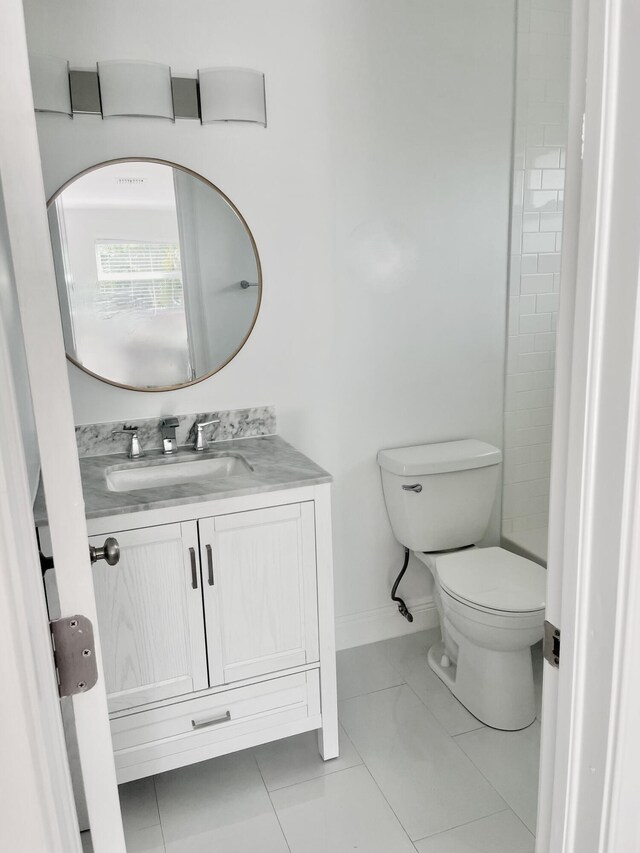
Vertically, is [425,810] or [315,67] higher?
[315,67]

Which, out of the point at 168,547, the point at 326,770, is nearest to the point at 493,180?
the point at 168,547

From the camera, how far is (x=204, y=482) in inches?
74.3

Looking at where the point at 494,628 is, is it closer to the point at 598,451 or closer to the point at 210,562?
the point at 210,562

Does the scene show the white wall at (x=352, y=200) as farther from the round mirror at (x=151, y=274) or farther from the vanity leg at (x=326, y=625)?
the vanity leg at (x=326, y=625)

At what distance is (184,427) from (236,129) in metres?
0.99

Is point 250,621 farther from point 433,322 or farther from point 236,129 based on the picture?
point 236,129

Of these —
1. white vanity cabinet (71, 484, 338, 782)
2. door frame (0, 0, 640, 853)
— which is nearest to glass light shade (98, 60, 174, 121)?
white vanity cabinet (71, 484, 338, 782)

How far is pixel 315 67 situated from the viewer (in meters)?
2.19

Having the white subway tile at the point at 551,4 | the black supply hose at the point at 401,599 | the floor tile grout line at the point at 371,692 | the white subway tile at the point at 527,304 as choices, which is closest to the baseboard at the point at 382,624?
the black supply hose at the point at 401,599

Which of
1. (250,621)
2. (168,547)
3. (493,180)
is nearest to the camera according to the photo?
(168,547)

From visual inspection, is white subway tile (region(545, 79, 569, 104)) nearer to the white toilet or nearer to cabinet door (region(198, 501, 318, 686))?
the white toilet

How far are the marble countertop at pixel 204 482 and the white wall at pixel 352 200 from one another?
6.7 inches

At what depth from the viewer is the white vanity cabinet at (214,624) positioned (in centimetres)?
174

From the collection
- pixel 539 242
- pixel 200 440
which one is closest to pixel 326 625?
pixel 200 440
